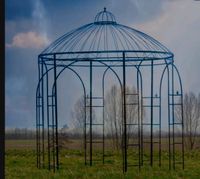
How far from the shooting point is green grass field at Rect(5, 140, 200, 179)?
5.64 m

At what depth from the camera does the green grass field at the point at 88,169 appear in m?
5.64

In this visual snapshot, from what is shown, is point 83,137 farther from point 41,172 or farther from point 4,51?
point 4,51

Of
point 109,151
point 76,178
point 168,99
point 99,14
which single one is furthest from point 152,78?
point 109,151

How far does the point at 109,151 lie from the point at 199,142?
1464 millimetres

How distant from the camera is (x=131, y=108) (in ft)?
24.6

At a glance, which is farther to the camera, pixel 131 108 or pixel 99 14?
pixel 131 108

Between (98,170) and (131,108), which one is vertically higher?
(131,108)

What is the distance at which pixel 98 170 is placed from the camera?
6113mm

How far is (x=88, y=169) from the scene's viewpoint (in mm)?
6227

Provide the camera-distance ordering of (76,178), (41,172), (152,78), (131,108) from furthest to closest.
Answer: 1. (131,108)
2. (152,78)
3. (41,172)
4. (76,178)
